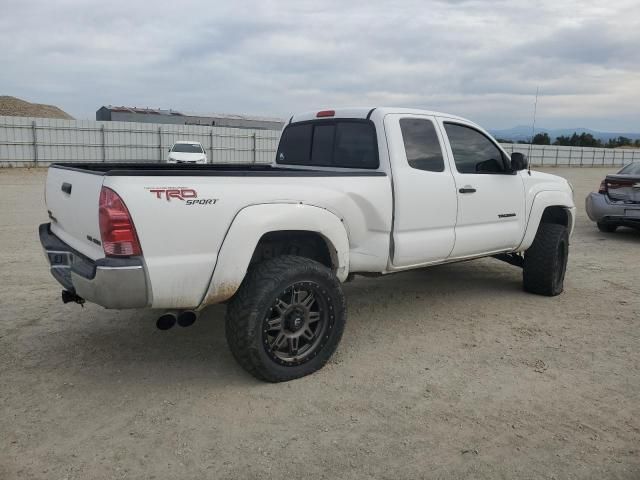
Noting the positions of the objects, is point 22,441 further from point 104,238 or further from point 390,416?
point 390,416

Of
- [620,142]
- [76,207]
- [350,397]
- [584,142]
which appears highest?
[620,142]

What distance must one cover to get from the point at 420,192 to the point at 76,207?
259 centimetres

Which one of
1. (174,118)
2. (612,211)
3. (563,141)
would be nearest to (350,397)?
(612,211)

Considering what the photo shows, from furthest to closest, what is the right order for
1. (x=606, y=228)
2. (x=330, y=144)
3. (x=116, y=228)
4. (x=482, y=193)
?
(x=606, y=228) < (x=482, y=193) < (x=330, y=144) < (x=116, y=228)

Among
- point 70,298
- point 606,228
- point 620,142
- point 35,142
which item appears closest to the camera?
point 70,298

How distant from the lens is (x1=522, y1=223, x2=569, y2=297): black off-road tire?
18.8ft

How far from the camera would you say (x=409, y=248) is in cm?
439

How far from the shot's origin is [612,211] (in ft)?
31.6

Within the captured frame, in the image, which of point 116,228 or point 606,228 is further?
point 606,228

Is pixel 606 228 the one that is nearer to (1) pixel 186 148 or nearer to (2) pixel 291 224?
(2) pixel 291 224

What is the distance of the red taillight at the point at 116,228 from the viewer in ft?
9.80

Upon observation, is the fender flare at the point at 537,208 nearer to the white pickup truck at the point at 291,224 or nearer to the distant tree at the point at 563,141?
the white pickup truck at the point at 291,224

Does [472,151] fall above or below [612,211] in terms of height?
above

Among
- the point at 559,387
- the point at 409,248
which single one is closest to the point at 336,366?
the point at 409,248
